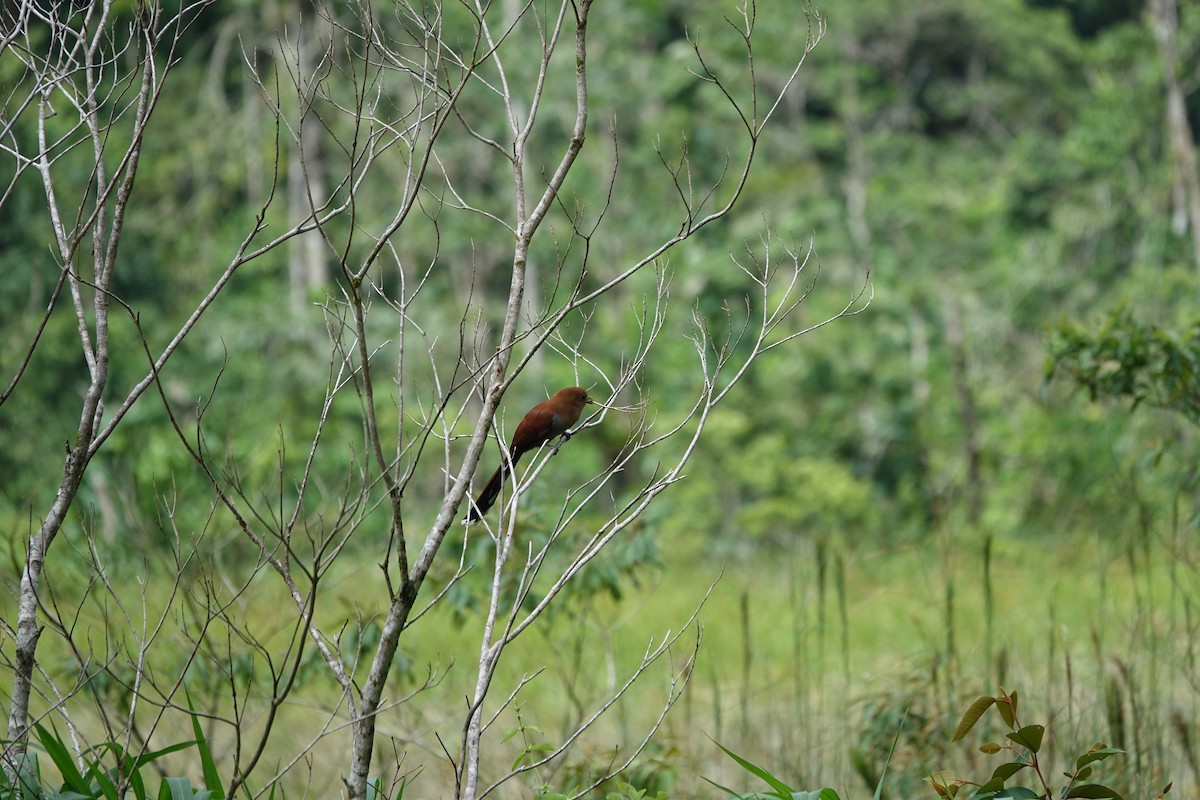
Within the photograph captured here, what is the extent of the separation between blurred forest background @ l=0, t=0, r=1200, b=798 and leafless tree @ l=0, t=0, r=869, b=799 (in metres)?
0.31

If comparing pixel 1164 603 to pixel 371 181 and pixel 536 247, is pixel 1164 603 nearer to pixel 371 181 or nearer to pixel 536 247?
pixel 536 247

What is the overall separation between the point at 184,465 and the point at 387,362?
16.5ft

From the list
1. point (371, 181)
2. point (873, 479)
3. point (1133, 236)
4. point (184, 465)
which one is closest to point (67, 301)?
point (184, 465)

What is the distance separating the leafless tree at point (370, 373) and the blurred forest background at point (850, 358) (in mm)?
306

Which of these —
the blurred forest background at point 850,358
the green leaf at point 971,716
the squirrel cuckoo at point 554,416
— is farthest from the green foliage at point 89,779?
the green leaf at point 971,716

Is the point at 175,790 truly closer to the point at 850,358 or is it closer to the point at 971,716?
the point at 971,716

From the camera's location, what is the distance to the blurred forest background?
4141 mm

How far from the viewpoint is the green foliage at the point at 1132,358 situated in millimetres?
3404

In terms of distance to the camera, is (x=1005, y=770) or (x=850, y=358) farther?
(x=850, y=358)

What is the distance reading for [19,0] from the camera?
243 cm

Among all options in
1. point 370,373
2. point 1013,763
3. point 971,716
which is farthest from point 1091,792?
point 370,373

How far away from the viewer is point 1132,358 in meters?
3.50

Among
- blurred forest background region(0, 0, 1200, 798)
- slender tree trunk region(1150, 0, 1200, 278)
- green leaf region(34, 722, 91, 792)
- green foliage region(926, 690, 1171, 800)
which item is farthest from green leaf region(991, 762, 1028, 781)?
slender tree trunk region(1150, 0, 1200, 278)

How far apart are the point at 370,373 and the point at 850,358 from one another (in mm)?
10744
